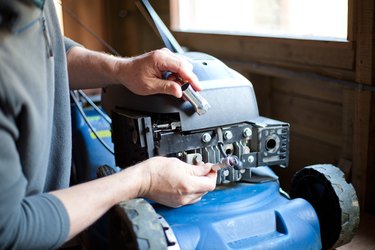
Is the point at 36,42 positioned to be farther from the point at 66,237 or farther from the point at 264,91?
the point at 264,91

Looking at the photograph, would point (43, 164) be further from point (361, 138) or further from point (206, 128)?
point (361, 138)

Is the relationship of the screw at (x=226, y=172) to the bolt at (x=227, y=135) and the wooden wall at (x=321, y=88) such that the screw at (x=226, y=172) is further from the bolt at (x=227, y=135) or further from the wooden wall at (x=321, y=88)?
the wooden wall at (x=321, y=88)

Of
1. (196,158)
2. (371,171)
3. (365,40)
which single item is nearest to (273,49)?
(365,40)

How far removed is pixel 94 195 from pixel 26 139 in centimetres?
15

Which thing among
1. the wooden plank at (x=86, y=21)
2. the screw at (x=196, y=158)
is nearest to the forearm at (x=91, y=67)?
the screw at (x=196, y=158)

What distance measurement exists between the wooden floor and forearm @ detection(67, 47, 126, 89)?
75 cm

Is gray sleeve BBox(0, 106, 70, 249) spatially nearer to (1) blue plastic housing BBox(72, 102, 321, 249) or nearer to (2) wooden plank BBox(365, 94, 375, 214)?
(1) blue plastic housing BBox(72, 102, 321, 249)

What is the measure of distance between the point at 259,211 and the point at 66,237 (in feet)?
1.50

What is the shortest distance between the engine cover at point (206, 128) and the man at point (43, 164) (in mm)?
75

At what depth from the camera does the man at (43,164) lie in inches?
24.3

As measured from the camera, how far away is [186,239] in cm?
93

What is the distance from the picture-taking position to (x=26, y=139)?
65cm

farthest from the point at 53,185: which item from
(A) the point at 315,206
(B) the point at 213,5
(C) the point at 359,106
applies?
(B) the point at 213,5

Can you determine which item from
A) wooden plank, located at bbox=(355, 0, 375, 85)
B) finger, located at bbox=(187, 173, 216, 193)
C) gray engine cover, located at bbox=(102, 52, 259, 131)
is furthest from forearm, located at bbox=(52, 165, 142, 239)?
wooden plank, located at bbox=(355, 0, 375, 85)
